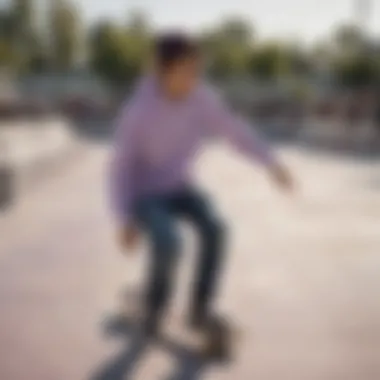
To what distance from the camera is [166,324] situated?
233 cm

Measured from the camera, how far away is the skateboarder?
6.85ft

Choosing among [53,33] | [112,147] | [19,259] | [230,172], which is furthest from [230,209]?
[112,147]

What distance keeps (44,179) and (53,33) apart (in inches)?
93.7

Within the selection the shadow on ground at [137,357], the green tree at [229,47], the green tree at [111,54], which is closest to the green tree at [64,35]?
the green tree at [111,54]

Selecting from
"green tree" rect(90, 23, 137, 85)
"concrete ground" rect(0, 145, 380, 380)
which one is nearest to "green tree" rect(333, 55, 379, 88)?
"concrete ground" rect(0, 145, 380, 380)

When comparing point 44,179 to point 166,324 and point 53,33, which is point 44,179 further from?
point 166,324

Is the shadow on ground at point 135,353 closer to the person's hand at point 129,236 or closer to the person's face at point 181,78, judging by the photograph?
the person's hand at point 129,236

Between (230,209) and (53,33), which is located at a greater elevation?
(230,209)

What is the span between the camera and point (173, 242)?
2055 mm

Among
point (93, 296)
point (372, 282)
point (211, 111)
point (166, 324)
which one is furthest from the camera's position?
point (372, 282)

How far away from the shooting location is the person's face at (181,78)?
6.85 ft

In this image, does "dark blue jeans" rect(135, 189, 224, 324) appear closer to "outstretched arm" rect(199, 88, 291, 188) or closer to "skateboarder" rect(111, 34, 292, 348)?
"skateboarder" rect(111, 34, 292, 348)

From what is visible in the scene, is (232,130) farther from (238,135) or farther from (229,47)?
(229,47)

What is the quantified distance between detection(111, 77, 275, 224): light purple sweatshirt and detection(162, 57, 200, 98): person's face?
2 cm
